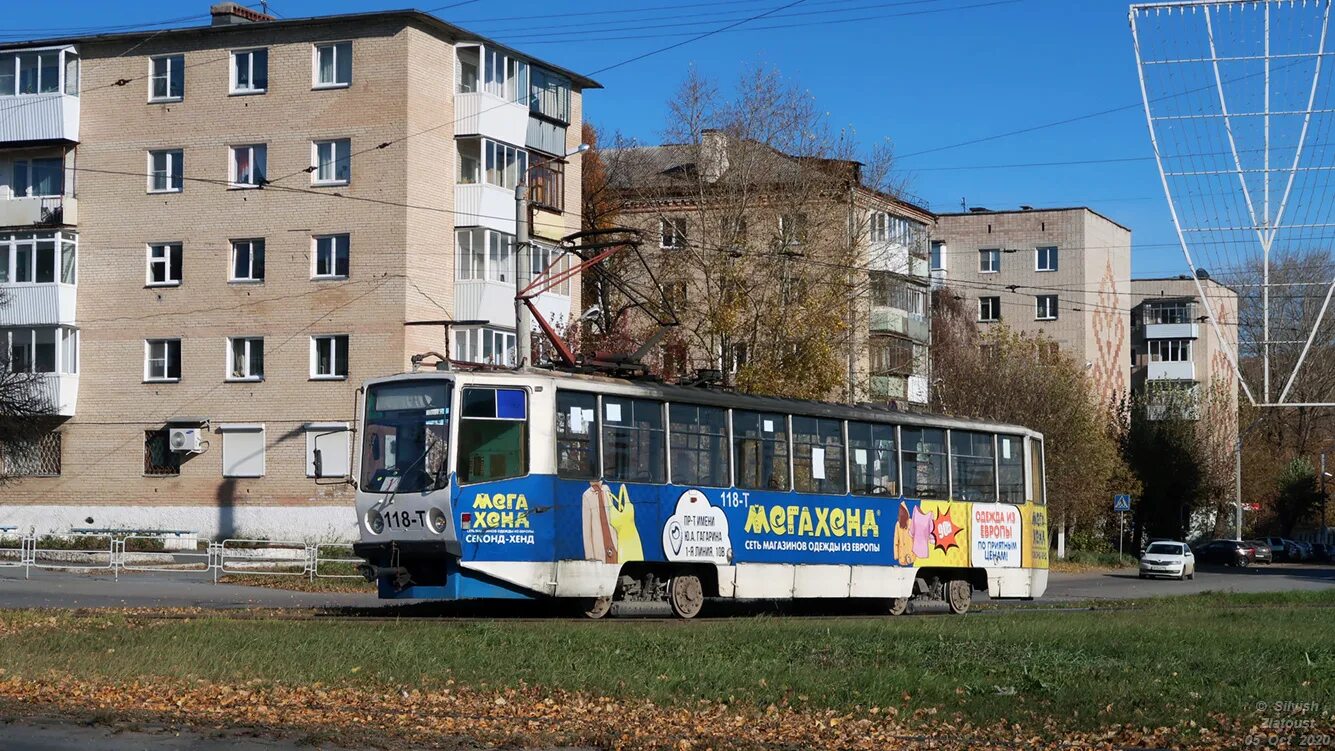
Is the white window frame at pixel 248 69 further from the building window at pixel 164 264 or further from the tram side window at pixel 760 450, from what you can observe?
the tram side window at pixel 760 450

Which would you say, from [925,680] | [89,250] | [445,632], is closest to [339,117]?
[89,250]

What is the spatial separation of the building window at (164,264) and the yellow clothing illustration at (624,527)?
28.8 metres

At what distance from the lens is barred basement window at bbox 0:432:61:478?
154ft

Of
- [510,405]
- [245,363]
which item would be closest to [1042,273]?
[245,363]

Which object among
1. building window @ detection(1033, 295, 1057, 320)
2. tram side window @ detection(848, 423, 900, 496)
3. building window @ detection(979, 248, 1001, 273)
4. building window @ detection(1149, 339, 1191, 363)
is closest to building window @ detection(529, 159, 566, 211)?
tram side window @ detection(848, 423, 900, 496)

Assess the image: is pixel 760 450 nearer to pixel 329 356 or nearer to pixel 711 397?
pixel 711 397

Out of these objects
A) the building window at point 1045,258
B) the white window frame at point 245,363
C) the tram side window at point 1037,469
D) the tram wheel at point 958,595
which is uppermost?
the building window at point 1045,258

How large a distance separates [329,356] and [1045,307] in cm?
4890

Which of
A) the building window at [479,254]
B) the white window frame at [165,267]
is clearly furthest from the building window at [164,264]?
the building window at [479,254]

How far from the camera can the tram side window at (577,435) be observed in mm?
19922

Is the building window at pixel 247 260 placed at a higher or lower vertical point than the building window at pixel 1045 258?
lower

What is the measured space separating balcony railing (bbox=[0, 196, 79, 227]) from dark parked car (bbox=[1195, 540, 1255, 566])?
4719cm

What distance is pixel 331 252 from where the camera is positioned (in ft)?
147

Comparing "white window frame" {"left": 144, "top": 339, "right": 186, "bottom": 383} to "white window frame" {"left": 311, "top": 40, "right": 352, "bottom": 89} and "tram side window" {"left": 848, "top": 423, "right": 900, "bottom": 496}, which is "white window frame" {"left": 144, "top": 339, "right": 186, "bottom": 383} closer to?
"white window frame" {"left": 311, "top": 40, "right": 352, "bottom": 89}
